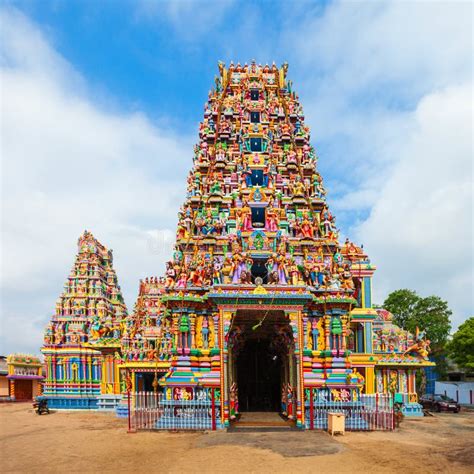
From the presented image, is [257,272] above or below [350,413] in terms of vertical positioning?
above

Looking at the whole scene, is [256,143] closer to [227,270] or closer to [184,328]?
[227,270]

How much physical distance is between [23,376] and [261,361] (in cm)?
4121

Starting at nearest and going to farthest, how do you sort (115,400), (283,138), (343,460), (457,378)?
(343,460) < (283,138) < (115,400) < (457,378)

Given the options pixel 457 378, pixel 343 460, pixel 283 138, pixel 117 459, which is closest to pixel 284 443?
pixel 343 460

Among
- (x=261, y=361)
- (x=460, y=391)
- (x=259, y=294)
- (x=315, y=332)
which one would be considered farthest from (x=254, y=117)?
(x=460, y=391)

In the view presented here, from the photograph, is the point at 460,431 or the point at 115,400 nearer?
the point at 460,431

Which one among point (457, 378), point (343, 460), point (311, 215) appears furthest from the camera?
point (457, 378)

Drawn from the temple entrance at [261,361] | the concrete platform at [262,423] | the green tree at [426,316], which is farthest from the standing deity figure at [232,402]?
the green tree at [426,316]

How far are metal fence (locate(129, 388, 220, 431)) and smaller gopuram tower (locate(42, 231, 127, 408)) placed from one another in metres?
15.2

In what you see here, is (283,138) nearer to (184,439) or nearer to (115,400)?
(184,439)

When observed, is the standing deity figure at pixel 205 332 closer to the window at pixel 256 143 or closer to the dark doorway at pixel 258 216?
the dark doorway at pixel 258 216

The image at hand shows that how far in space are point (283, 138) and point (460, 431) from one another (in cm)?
1787

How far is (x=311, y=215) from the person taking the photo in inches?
1063

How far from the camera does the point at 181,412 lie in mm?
21078
